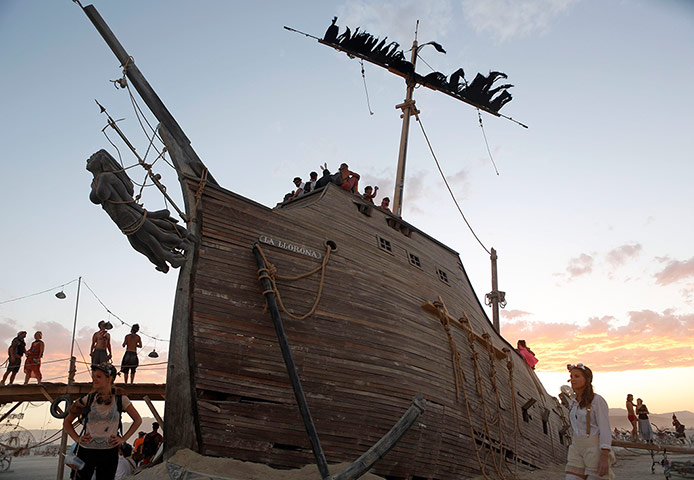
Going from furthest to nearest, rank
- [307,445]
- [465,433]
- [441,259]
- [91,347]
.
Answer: [441,259] → [91,347] → [465,433] → [307,445]

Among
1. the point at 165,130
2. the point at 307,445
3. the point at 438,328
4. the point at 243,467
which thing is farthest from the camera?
the point at 438,328

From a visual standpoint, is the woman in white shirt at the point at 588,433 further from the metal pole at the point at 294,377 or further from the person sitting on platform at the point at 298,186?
the person sitting on platform at the point at 298,186

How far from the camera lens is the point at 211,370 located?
5.46 metres

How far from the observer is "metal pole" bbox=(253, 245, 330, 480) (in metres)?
4.95

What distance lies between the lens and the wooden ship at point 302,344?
5.43 m

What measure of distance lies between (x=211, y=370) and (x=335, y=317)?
184 cm

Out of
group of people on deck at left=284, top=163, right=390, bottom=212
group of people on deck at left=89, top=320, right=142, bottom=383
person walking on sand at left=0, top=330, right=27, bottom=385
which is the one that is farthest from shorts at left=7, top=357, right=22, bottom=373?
group of people on deck at left=284, top=163, right=390, bottom=212

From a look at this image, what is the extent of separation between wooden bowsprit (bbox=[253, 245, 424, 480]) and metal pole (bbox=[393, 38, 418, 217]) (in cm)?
809

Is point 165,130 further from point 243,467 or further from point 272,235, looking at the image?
point 243,467

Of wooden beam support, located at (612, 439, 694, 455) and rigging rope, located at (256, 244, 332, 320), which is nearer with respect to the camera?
rigging rope, located at (256, 244, 332, 320)

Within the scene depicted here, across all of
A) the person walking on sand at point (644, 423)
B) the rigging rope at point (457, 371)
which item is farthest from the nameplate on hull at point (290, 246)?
the person walking on sand at point (644, 423)

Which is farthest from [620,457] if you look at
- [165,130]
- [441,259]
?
[165,130]

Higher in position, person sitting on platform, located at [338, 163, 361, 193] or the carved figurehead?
person sitting on platform, located at [338, 163, 361, 193]

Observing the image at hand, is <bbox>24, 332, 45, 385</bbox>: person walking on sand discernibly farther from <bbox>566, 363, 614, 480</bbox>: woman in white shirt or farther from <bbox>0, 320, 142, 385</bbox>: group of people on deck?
<bbox>566, 363, 614, 480</bbox>: woman in white shirt
